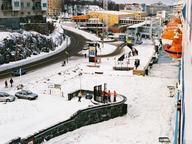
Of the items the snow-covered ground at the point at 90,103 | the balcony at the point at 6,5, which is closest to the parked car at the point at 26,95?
the snow-covered ground at the point at 90,103

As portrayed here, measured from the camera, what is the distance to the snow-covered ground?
2170 centimetres

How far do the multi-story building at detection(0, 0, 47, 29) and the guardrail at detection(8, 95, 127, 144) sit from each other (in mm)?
35588

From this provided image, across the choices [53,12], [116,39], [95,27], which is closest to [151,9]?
[53,12]

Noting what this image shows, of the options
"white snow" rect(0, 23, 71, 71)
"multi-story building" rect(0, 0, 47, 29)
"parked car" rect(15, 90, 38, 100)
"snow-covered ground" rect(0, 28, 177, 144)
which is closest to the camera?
"snow-covered ground" rect(0, 28, 177, 144)

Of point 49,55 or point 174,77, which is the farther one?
point 49,55

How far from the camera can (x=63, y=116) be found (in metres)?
23.3

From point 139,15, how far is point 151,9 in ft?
268

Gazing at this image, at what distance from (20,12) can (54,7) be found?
94.6 meters

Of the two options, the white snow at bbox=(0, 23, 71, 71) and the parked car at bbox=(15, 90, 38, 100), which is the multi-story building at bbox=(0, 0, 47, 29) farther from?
the parked car at bbox=(15, 90, 38, 100)

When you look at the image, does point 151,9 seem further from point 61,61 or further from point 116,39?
point 61,61

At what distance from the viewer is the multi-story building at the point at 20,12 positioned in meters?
57.1

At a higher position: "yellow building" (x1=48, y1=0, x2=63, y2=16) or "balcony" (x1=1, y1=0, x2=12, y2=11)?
"yellow building" (x1=48, y1=0, x2=63, y2=16)

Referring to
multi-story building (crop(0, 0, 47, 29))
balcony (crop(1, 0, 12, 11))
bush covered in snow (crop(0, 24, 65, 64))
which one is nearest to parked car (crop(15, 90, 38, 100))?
bush covered in snow (crop(0, 24, 65, 64))

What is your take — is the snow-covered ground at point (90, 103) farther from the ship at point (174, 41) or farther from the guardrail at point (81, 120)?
the ship at point (174, 41)
